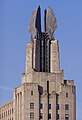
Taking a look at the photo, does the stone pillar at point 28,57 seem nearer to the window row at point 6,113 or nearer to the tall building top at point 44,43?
the tall building top at point 44,43

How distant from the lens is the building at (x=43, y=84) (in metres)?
126

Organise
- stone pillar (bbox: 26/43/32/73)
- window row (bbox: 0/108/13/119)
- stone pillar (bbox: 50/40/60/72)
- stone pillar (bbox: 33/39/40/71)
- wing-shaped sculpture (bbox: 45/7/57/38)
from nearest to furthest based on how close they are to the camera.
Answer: stone pillar (bbox: 33/39/40/71) < stone pillar (bbox: 26/43/32/73) < stone pillar (bbox: 50/40/60/72) < wing-shaped sculpture (bbox: 45/7/57/38) < window row (bbox: 0/108/13/119)

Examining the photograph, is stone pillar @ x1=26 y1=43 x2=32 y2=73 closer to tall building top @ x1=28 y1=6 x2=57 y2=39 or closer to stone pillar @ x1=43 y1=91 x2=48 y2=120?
tall building top @ x1=28 y1=6 x2=57 y2=39

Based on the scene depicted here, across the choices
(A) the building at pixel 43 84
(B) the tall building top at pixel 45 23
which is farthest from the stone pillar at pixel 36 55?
(B) the tall building top at pixel 45 23

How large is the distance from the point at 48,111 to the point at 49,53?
52.3 ft

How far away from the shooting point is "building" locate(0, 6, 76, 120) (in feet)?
415

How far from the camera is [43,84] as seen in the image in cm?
12938

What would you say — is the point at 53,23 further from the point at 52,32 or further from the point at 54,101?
the point at 54,101

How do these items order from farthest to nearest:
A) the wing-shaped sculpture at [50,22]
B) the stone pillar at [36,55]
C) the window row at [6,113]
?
the window row at [6,113]
the wing-shaped sculpture at [50,22]
the stone pillar at [36,55]

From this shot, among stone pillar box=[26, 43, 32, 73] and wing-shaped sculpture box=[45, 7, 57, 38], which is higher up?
wing-shaped sculpture box=[45, 7, 57, 38]

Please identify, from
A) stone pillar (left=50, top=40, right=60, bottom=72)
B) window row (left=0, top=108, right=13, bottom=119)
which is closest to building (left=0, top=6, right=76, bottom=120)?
stone pillar (left=50, top=40, right=60, bottom=72)

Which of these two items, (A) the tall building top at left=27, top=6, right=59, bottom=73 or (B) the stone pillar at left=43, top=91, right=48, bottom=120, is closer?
(B) the stone pillar at left=43, top=91, right=48, bottom=120

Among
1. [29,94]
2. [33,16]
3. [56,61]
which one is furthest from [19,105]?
[33,16]

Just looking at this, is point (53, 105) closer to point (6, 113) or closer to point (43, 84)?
point (43, 84)
